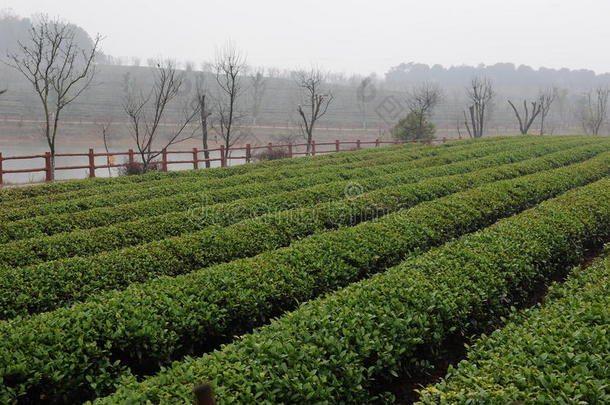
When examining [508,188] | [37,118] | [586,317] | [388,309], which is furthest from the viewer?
[37,118]

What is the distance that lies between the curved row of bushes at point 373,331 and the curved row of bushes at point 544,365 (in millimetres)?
620

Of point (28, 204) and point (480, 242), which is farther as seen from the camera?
point (28, 204)

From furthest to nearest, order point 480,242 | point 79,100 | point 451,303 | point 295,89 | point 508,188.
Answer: point 295,89 → point 79,100 → point 508,188 → point 480,242 → point 451,303

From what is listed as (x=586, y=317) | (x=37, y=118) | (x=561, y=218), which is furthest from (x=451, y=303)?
(x=37, y=118)

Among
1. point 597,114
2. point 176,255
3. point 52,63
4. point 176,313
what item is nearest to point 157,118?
point 52,63

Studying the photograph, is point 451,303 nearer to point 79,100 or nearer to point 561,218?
point 561,218

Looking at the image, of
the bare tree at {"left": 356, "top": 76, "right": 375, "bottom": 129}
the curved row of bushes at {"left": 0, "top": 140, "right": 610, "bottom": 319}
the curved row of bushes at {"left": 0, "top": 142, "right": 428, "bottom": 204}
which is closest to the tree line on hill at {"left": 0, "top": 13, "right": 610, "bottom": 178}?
the bare tree at {"left": 356, "top": 76, "right": 375, "bottom": 129}

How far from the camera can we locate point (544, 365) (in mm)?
3645

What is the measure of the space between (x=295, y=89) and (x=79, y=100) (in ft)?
129

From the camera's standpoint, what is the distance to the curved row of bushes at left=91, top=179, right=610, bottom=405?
3.63 m

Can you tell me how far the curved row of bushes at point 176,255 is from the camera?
6211 mm

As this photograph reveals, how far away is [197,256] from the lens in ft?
25.0

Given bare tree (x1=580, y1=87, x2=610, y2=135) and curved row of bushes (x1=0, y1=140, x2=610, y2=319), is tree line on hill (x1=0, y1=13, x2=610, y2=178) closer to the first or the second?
bare tree (x1=580, y1=87, x2=610, y2=135)

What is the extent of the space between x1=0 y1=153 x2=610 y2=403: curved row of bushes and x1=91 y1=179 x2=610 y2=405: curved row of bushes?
19cm
